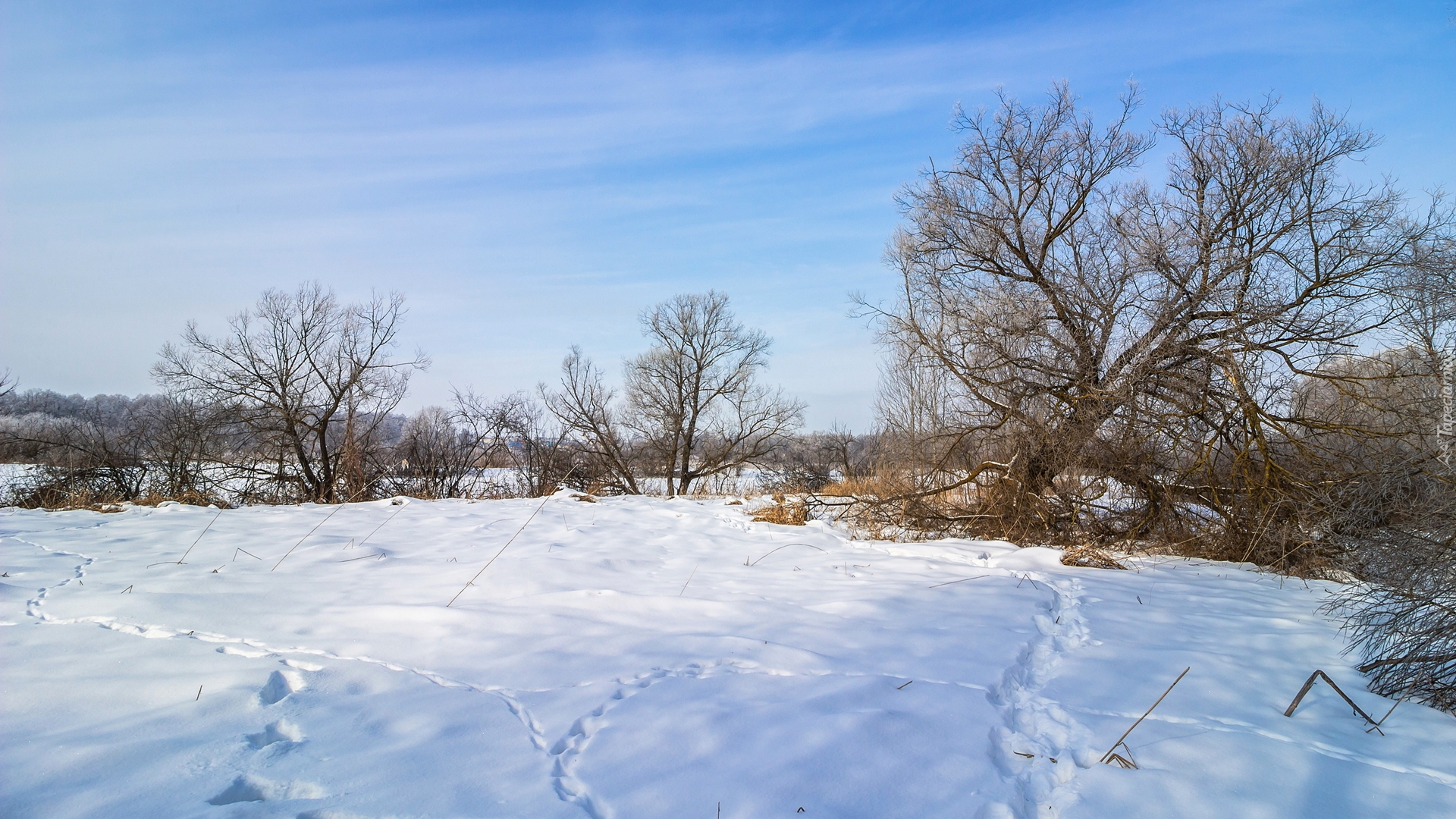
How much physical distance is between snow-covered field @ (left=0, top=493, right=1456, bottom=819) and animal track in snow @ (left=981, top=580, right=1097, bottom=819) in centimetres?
1

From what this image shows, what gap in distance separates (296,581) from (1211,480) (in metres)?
7.86

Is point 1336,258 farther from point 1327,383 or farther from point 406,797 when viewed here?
point 406,797

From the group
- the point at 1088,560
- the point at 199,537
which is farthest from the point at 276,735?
the point at 1088,560

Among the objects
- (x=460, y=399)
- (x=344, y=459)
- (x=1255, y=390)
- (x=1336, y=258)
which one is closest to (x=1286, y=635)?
(x=1255, y=390)

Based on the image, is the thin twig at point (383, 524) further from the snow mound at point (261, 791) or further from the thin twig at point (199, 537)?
the snow mound at point (261, 791)

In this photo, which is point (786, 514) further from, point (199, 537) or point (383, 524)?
point (199, 537)

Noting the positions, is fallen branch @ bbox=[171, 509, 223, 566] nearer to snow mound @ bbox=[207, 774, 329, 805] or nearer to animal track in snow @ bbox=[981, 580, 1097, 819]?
snow mound @ bbox=[207, 774, 329, 805]

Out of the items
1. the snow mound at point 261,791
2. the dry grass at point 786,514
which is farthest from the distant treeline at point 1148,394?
the snow mound at point 261,791

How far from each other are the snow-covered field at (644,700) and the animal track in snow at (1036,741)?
12 mm

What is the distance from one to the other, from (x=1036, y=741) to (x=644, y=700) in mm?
1384

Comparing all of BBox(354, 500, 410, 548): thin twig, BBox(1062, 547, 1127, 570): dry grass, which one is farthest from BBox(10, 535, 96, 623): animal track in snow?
BBox(1062, 547, 1127, 570): dry grass

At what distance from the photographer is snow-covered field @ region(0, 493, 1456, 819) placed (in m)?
1.77

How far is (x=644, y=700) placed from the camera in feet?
7.77

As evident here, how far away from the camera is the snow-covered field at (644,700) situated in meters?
1.77
